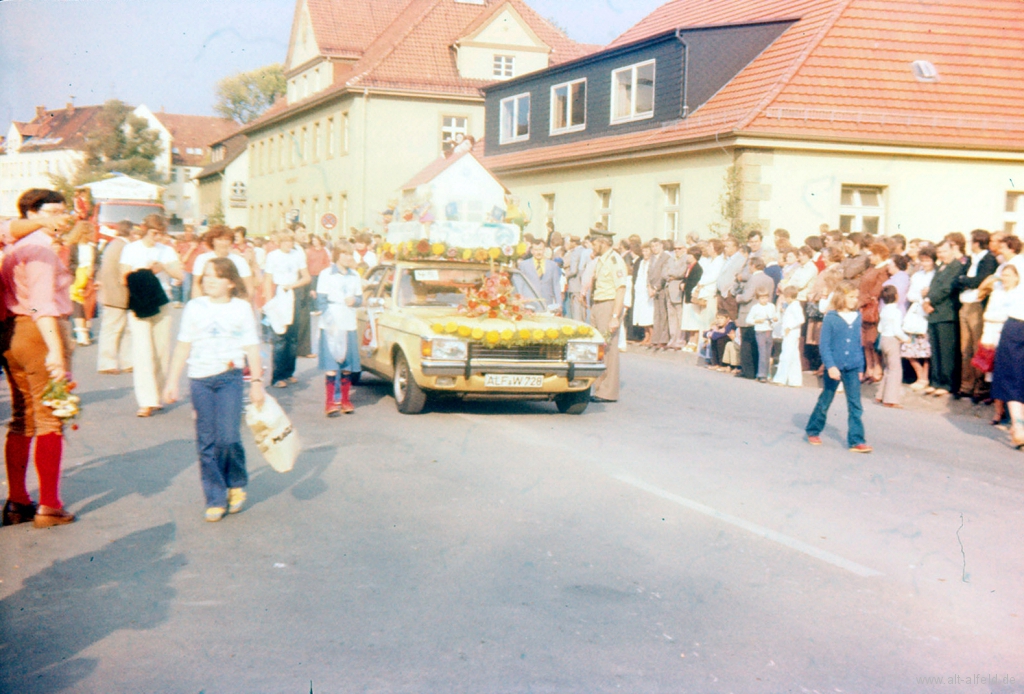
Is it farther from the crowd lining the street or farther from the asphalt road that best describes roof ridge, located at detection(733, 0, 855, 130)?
the asphalt road

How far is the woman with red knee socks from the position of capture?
21.7ft

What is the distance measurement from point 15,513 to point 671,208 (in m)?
21.4

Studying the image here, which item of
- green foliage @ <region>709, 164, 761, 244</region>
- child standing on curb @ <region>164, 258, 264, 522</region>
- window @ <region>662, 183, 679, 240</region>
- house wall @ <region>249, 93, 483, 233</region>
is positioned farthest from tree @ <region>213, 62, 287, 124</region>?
child standing on curb @ <region>164, 258, 264, 522</region>

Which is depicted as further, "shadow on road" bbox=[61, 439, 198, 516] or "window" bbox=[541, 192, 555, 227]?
"window" bbox=[541, 192, 555, 227]

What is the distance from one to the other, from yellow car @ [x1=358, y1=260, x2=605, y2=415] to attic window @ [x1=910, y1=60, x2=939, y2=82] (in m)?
15.9

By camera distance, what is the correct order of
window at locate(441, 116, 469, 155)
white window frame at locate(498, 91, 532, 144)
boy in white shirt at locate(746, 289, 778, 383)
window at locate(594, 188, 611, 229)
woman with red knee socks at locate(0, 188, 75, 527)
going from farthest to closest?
window at locate(441, 116, 469, 155) < white window frame at locate(498, 91, 532, 144) < window at locate(594, 188, 611, 229) < boy in white shirt at locate(746, 289, 778, 383) < woman with red knee socks at locate(0, 188, 75, 527)

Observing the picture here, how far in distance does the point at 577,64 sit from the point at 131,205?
1987 centimetres

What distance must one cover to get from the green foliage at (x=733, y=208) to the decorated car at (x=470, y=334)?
11502mm

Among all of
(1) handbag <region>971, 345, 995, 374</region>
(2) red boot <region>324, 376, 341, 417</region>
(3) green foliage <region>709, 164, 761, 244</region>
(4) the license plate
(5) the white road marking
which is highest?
(3) green foliage <region>709, 164, 761, 244</region>

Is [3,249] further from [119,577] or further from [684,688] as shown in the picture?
[684,688]

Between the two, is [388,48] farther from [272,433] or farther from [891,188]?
[272,433]

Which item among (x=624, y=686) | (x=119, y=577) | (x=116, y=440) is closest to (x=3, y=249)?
(x=119, y=577)

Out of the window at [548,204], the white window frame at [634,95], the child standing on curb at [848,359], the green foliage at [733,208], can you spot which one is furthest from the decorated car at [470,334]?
the window at [548,204]

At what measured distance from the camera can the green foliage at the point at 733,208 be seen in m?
23.4
